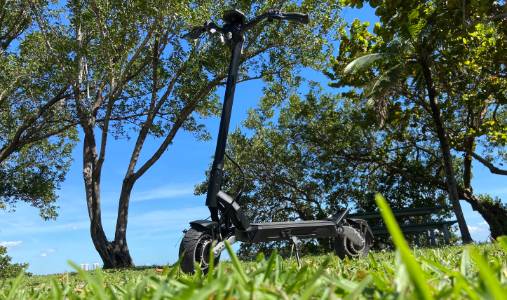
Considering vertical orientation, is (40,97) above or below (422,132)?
above

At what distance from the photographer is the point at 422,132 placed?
62.3ft

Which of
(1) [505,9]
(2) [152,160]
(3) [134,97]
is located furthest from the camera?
(3) [134,97]

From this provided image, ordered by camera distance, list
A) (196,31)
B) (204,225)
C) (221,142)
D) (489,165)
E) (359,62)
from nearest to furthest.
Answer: (204,225)
(221,142)
(196,31)
(359,62)
(489,165)

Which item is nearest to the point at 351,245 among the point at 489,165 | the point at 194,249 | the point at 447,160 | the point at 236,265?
the point at 194,249

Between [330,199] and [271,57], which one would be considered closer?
[271,57]

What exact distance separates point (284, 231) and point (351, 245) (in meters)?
1.41

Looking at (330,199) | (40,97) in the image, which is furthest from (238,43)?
(330,199)

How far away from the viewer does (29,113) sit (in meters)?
16.0

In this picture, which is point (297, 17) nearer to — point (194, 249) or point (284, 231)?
point (284, 231)

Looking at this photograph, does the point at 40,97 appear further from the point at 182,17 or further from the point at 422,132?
the point at 422,132

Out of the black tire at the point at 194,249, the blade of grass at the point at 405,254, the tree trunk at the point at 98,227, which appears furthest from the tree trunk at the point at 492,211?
the blade of grass at the point at 405,254

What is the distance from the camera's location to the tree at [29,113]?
14852mm

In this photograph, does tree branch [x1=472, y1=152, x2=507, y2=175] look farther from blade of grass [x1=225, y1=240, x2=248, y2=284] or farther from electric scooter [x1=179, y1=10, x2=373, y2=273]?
blade of grass [x1=225, y1=240, x2=248, y2=284]

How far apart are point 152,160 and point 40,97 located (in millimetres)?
4999
